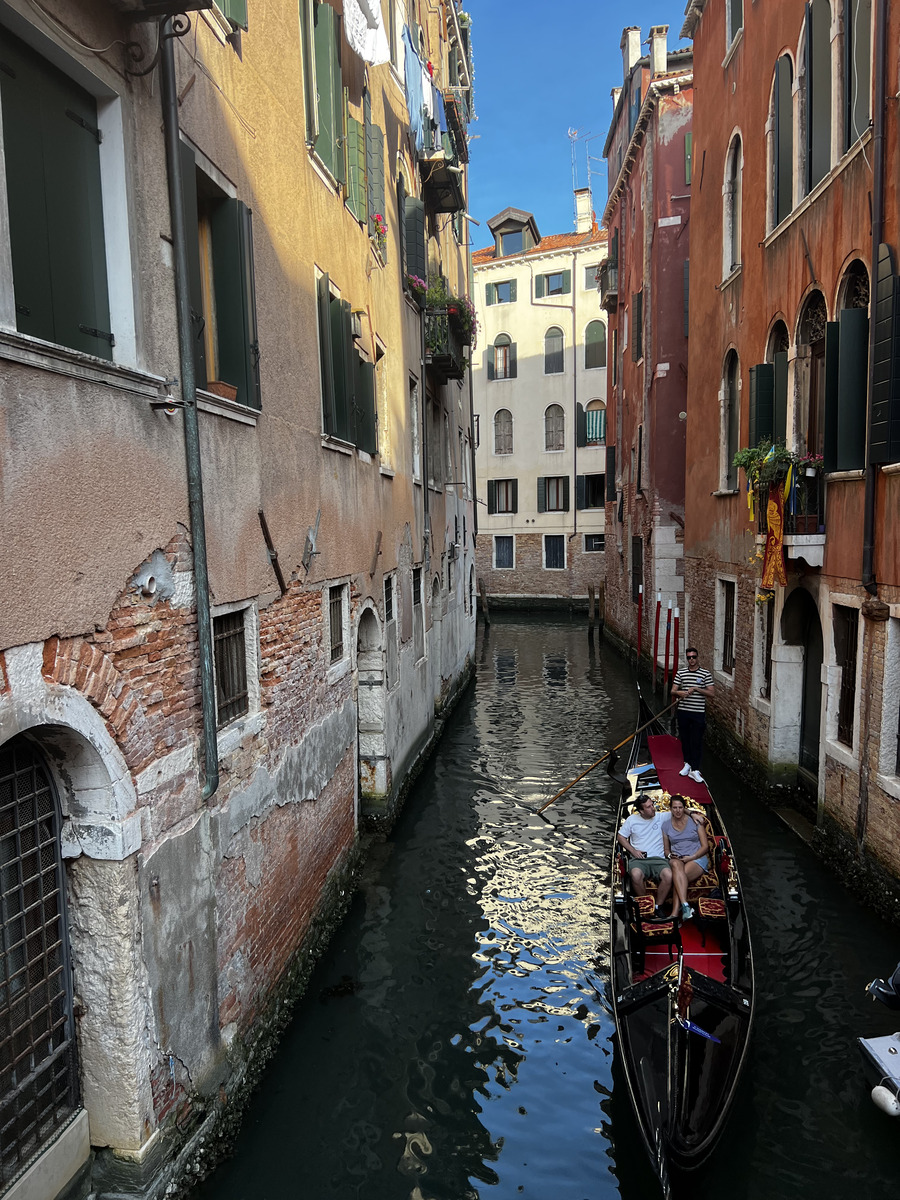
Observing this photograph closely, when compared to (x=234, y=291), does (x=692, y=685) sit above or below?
below

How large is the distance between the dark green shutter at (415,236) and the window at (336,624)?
503 cm

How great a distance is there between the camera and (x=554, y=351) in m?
27.5

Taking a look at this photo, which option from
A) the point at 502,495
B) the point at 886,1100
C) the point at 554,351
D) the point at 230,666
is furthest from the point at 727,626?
the point at 554,351

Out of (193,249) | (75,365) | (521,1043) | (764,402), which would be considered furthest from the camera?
(764,402)

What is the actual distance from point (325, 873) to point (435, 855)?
1.75m

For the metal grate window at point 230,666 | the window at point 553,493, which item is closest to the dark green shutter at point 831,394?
the metal grate window at point 230,666

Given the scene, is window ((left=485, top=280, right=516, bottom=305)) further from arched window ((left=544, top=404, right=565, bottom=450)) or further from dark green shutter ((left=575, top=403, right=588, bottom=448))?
dark green shutter ((left=575, top=403, right=588, bottom=448))

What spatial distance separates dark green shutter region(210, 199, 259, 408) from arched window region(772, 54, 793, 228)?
6.09 meters

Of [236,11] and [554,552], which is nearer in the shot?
[236,11]

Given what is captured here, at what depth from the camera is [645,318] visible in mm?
16344

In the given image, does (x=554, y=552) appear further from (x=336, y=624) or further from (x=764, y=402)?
(x=336, y=624)

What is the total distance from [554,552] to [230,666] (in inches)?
954

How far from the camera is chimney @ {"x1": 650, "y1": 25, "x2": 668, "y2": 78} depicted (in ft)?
52.4

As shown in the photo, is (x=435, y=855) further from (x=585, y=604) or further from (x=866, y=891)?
(x=585, y=604)
